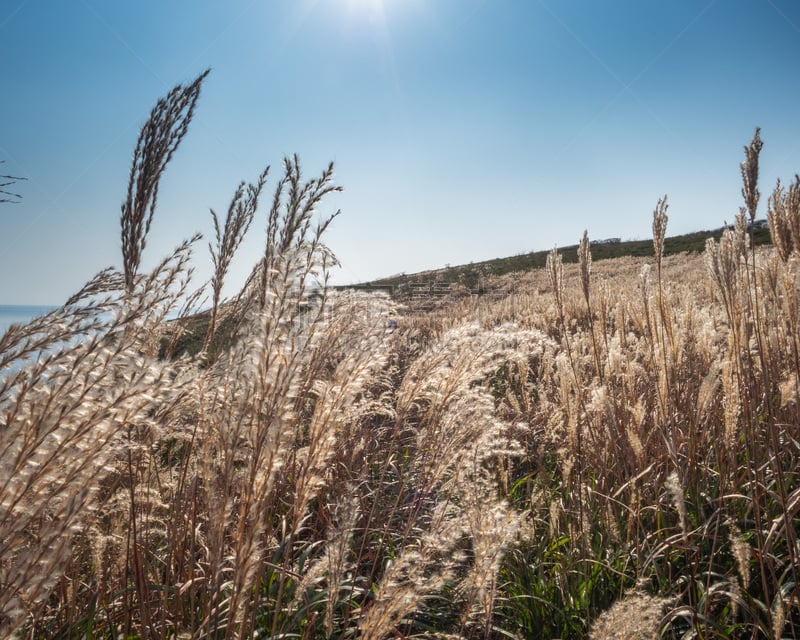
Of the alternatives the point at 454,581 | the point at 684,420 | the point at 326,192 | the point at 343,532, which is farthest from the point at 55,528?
the point at 684,420

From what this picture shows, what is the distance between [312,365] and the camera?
2201mm

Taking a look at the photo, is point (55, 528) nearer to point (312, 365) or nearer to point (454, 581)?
point (312, 365)

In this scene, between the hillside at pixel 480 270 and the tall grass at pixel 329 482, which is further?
the hillside at pixel 480 270

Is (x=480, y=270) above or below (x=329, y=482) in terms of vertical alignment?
above

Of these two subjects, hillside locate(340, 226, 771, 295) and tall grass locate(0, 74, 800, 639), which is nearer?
tall grass locate(0, 74, 800, 639)

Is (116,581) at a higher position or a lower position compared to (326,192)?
lower

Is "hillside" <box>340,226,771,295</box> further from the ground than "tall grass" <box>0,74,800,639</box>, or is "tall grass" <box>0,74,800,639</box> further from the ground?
"hillside" <box>340,226,771,295</box>

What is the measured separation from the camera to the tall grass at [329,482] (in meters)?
1.04

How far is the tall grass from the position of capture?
1043 mm

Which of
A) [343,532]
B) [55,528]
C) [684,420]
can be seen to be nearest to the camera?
[55,528]

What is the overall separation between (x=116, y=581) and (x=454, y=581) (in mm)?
1597

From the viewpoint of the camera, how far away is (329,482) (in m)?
3.14

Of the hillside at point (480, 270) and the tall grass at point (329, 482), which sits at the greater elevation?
the hillside at point (480, 270)

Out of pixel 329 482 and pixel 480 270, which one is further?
pixel 480 270
